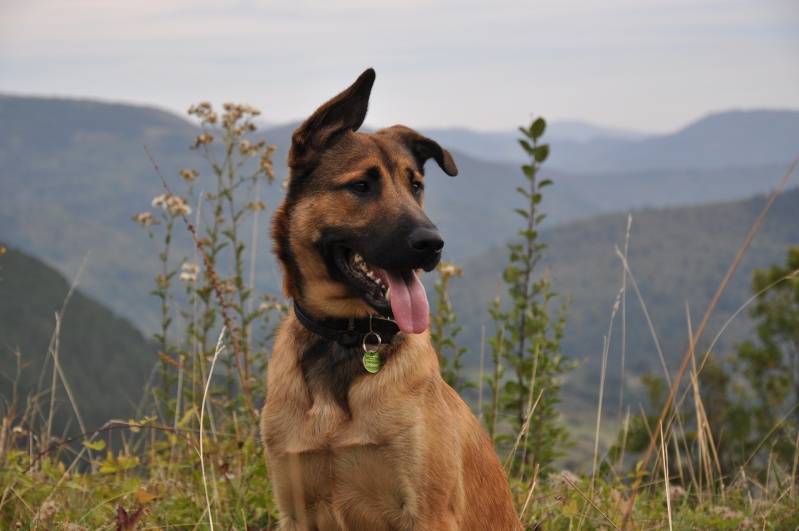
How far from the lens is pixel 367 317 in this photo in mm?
4195

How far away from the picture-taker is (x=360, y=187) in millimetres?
4242

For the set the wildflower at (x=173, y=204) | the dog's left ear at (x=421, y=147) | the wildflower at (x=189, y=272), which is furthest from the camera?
the wildflower at (x=189, y=272)

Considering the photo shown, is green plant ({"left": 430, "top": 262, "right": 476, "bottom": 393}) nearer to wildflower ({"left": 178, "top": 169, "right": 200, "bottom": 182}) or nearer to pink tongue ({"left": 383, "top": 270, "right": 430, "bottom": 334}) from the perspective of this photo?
wildflower ({"left": 178, "top": 169, "right": 200, "bottom": 182})

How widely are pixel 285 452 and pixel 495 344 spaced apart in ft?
12.1

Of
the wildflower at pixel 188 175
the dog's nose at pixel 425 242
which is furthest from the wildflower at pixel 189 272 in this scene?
the dog's nose at pixel 425 242

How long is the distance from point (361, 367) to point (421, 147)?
1.58 m

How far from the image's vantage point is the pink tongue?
3.88 meters

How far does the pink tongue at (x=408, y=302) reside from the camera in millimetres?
3877

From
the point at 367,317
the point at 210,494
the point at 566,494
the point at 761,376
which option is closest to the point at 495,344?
the point at 566,494

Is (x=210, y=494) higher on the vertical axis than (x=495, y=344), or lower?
lower

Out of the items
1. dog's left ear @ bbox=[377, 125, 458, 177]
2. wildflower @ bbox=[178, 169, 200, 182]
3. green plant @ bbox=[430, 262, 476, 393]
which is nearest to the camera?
dog's left ear @ bbox=[377, 125, 458, 177]

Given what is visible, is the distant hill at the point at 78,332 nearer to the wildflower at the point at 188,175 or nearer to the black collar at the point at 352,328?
the wildflower at the point at 188,175

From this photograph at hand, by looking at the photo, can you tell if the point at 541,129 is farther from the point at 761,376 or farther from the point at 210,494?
the point at 761,376

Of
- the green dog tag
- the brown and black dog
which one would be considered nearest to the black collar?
the brown and black dog
